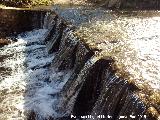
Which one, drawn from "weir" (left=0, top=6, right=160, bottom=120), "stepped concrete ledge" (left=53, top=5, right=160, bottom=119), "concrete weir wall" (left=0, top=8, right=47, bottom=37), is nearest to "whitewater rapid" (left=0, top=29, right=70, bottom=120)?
"weir" (left=0, top=6, right=160, bottom=120)

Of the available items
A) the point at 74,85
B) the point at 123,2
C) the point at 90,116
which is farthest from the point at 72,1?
the point at 90,116

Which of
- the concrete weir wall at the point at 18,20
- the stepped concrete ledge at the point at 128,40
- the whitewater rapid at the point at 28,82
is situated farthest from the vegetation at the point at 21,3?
the whitewater rapid at the point at 28,82

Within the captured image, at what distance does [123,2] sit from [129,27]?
254 inches

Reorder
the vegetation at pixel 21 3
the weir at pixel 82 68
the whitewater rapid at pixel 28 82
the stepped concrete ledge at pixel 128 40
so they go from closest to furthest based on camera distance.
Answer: the weir at pixel 82 68
the stepped concrete ledge at pixel 128 40
the whitewater rapid at pixel 28 82
the vegetation at pixel 21 3

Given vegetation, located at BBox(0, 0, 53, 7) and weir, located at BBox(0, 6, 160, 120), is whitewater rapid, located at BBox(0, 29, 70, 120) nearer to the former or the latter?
weir, located at BBox(0, 6, 160, 120)

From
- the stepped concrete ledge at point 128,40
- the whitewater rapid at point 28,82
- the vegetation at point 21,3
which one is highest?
the vegetation at point 21,3

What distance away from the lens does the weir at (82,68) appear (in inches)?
367

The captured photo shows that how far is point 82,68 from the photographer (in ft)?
38.3

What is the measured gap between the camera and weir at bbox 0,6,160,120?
933cm

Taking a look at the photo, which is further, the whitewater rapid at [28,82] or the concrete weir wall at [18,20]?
the concrete weir wall at [18,20]

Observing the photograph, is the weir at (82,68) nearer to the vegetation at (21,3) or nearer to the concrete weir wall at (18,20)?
the concrete weir wall at (18,20)

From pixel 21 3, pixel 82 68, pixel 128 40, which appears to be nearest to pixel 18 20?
pixel 21 3

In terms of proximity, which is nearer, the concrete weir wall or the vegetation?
the concrete weir wall

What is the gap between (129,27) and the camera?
1590 cm
